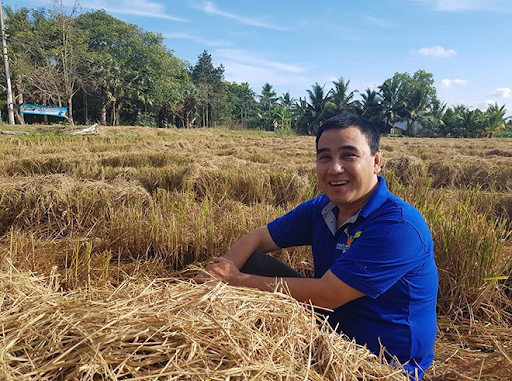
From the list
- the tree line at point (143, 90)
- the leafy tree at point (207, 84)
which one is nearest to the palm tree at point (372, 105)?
the tree line at point (143, 90)

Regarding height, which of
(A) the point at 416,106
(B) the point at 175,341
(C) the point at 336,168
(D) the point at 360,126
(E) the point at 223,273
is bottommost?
(E) the point at 223,273

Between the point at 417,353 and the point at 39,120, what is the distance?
3082 centimetres

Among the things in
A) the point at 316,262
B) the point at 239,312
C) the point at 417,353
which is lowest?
the point at 417,353

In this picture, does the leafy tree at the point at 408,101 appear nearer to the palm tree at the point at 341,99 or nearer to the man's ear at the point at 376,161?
the palm tree at the point at 341,99

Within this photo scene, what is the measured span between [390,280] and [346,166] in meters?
0.49

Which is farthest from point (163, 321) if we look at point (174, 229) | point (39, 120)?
Result: point (39, 120)

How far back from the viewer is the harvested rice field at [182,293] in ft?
2.87

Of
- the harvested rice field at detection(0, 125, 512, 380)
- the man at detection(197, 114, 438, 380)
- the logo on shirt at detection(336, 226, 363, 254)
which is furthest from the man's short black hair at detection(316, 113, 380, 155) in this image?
the harvested rice field at detection(0, 125, 512, 380)

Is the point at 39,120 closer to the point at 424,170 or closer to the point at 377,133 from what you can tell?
the point at 424,170

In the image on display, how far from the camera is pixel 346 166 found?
147cm

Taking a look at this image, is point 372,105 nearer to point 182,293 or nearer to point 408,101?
point 408,101

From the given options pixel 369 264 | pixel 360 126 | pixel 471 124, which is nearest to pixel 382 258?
pixel 369 264

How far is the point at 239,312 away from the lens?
105 cm

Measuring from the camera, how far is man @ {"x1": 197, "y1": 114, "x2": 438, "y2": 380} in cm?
129
